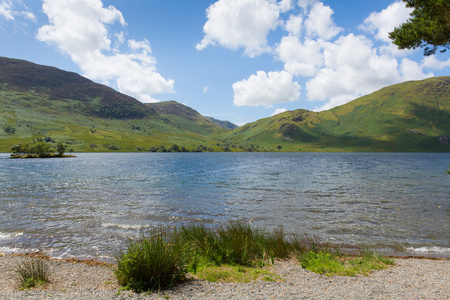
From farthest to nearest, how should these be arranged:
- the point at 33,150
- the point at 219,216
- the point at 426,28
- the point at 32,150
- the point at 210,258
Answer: the point at 33,150, the point at 32,150, the point at 219,216, the point at 426,28, the point at 210,258

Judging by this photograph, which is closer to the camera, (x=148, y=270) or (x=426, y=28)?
(x=148, y=270)

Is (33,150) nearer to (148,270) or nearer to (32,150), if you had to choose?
(32,150)

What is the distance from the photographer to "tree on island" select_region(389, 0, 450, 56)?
18.2m

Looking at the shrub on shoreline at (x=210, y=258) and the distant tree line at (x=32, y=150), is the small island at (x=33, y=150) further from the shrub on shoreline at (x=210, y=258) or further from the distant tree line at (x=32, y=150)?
the shrub on shoreline at (x=210, y=258)

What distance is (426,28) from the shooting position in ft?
63.6

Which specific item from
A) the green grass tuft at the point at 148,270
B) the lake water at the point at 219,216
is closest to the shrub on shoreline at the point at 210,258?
the green grass tuft at the point at 148,270

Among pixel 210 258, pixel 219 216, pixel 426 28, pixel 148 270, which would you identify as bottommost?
pixel 219 216

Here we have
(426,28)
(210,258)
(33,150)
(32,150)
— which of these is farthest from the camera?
(33,150)

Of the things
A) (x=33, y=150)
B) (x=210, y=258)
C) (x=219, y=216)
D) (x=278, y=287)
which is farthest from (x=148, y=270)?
(x=33, y=150)

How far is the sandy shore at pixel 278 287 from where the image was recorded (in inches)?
325

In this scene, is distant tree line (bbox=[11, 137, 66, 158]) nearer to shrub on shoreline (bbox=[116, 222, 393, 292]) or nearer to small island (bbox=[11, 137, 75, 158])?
small island (bbox=[11, 137, 75, 158])

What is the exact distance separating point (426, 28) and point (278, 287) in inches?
906

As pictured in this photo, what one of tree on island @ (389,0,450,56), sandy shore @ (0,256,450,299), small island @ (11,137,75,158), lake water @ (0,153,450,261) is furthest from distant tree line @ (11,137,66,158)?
tree on island @ (389,0,450,56)

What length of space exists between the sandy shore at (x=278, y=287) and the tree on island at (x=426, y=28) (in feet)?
59.3
